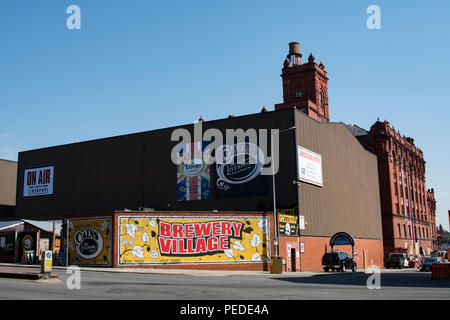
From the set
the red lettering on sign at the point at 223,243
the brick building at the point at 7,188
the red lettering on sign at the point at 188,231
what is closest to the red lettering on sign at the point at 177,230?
the red lettering on sign at the point at 188,231

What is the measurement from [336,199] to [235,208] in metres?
12.9

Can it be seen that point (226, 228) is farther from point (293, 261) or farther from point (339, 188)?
point (339, 188)

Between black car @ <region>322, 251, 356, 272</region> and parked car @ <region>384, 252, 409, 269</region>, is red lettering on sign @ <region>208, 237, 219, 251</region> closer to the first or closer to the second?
black car @ <region>322, 251, 356, 272</region>

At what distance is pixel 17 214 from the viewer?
203 ft

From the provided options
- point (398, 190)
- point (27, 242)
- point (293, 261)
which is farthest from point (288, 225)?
point (398, 190)

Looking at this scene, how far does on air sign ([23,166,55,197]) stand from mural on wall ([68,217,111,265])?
24.1 m

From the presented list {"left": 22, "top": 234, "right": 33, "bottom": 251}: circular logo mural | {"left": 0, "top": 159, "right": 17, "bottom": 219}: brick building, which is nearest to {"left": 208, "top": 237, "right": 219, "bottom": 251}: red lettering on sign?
{"left": 22, "top": 234, "right": 33, "bottom": 251}: circular logo mural

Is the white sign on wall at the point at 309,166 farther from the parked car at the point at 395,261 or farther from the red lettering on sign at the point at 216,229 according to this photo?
the parked car at the point at 395,261

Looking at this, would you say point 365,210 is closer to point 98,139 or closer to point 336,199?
point 336,199

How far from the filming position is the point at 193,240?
37219mm

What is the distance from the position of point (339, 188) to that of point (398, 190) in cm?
2781

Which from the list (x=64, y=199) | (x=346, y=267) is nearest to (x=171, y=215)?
(x=346, y=267)

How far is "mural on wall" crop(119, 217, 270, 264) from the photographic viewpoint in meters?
35.3

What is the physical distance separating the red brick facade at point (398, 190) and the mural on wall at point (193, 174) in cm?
3626
